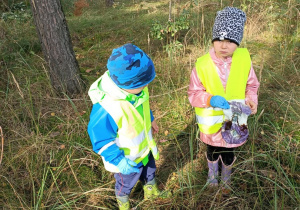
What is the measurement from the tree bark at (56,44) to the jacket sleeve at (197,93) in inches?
63.7

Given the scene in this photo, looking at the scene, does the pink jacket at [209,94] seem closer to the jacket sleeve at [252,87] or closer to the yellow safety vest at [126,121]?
the jacket sleeve at [252,87]

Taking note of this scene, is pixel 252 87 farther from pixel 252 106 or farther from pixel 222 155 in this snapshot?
pixel 222 155

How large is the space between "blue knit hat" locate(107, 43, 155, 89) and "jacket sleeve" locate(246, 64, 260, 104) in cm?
80

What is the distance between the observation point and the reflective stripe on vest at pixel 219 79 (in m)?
1.52

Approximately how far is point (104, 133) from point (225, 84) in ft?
2.91

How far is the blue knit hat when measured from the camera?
1.17 metres

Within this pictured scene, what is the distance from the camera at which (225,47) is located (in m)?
1.45

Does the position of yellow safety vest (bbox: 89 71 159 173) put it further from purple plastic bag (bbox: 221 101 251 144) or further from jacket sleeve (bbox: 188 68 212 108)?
purple plastic bag (bbox: 221 101 251 144)

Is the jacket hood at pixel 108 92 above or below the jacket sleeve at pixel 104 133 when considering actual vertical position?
above

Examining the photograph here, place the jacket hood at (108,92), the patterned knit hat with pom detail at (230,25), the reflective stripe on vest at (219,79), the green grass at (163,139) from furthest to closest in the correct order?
the green grass at (163,139) → the reflective stripe on vest at (219,79) → the patterned knit hat with pom detail at (230,25) → the jacket hood at (108,92)

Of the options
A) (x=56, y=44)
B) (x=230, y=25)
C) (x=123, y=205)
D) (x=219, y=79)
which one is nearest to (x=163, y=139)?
(x=123, y=205)

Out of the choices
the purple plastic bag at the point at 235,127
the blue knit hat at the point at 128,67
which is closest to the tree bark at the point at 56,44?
the blue knit hat at the point at 128,67

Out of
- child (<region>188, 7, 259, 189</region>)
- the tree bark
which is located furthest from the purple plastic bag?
the tree bark

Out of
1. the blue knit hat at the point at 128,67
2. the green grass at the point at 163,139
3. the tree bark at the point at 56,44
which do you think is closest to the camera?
the blue knit hat at the point at 128,67
